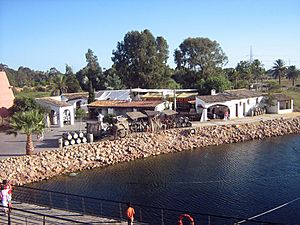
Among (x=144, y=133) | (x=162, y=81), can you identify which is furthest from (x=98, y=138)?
(x=162, y=81)

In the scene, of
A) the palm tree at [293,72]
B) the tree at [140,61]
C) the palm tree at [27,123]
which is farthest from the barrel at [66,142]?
the palm tree at [293,72]

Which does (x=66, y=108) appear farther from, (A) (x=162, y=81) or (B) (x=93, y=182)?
(A) (x=162, y=81)

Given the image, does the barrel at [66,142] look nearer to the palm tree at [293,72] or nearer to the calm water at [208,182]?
the calm water at [208,182]

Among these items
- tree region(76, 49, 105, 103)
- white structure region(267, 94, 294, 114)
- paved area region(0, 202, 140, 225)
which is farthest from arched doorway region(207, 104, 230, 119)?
paved area region(0, 202, 140, 225)

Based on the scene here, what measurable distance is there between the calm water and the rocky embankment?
4.61 feet

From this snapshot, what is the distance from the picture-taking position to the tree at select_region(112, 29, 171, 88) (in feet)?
248

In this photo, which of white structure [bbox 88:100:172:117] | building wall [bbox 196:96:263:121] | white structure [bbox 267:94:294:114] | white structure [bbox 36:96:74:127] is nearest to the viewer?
white structure [bbox 36:96:74:127]

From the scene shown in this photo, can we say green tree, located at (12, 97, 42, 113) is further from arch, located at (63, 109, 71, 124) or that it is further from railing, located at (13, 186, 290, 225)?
railing, located at (13, 186, 290, 225)

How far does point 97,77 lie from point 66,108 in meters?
31.4

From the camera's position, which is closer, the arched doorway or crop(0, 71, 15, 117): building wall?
crop(0, 71, 15, 117): building wall

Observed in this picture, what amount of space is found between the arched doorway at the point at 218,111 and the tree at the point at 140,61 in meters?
25.1

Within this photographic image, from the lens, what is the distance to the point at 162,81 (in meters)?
76.8

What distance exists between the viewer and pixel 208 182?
28438mm

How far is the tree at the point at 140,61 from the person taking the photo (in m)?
75.5
